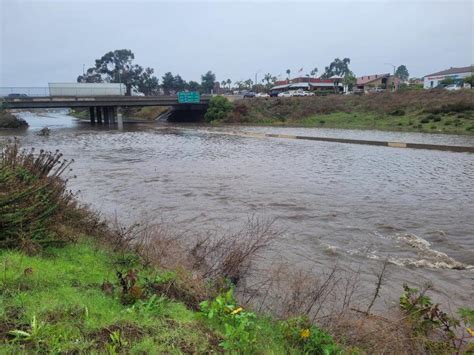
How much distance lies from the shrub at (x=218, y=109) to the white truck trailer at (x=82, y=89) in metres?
25.0

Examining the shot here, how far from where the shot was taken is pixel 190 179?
783 inches

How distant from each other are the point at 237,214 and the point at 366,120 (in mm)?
52638

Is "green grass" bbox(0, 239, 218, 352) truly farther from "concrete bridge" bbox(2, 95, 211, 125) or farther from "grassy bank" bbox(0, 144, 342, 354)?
"concrete bridge" bbox(2, 95, 211, 125)

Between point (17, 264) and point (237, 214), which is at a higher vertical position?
point (17, 264)

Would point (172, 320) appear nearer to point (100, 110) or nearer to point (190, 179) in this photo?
point (190, 179)

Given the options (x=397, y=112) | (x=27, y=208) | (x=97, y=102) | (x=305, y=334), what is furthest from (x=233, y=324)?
(x=97, y=102)

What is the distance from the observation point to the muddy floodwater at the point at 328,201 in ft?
31.4

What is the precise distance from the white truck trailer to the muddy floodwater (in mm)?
55100

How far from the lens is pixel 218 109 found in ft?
249

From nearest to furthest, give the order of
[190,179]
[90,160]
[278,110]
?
[190,179]
[90,160]
[278,110]

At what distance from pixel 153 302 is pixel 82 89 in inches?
3328

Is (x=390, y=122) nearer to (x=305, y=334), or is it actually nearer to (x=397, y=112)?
(x=397, y=112)

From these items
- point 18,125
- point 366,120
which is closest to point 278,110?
point 366,120

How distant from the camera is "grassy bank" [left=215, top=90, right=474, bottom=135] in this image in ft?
165
